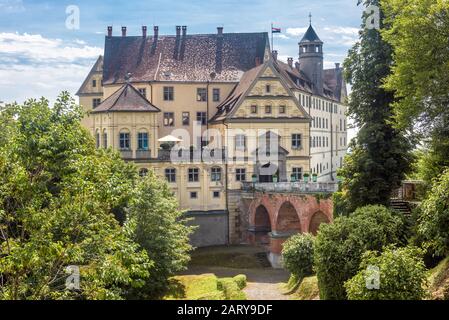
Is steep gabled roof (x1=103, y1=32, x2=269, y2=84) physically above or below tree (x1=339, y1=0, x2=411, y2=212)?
above

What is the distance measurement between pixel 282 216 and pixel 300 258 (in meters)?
12.3

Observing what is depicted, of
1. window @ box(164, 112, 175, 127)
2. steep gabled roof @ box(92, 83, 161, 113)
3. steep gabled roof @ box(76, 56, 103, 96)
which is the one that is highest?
steep gabled roof @ box(76, 56, 103, 96)

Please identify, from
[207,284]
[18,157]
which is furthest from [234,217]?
[18,157]

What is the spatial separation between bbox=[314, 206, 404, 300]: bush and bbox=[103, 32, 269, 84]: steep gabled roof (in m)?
35.2

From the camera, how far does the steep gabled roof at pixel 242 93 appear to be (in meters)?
52.8

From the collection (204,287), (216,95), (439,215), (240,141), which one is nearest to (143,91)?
(216,95)

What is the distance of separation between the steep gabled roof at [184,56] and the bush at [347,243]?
35.2 m

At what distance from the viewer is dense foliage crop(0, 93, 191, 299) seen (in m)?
16.8

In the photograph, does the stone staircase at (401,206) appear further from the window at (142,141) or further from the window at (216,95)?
Result: the window at (216,95)

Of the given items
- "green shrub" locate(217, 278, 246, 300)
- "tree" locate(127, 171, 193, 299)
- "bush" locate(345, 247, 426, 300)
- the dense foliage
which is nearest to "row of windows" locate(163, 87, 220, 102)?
"tree" locate(127, 171, 193, 299)

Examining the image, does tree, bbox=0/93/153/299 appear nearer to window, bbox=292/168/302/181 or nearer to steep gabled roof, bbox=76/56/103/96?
window, bbox=292/168/302/181

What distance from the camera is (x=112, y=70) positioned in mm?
60438

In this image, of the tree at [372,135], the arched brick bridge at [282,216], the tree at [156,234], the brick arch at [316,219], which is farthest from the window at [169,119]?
the tree at [372,135]

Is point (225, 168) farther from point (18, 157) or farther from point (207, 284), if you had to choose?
point (18, 157)
